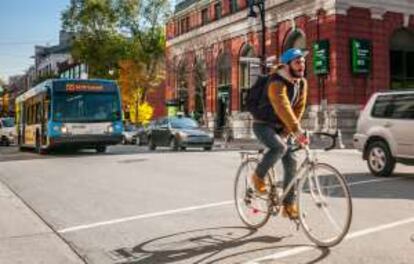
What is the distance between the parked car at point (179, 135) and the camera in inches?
1037

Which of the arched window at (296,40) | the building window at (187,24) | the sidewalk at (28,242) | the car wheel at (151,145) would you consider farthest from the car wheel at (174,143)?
the building window at (187,24)

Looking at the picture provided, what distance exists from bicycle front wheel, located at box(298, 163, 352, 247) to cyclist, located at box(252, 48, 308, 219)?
189mm

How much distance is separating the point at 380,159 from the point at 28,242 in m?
8.48

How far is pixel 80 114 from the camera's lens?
2394 centimetres

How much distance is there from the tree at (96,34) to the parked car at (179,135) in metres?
31.4

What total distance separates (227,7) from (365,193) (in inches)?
1660

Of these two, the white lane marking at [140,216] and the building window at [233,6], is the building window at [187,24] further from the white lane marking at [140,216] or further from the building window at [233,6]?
the white lane marking at [140,216]

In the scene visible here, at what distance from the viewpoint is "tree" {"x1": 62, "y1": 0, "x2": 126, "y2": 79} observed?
191 feet

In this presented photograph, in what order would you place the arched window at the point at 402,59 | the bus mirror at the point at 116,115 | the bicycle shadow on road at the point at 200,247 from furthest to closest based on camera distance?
the arched window at the point at 402,59 < the bus mirror at the point at 116,115 < the bicycle shadow on road at the point at 200,247

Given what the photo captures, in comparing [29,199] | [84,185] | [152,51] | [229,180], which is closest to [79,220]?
[29,199]

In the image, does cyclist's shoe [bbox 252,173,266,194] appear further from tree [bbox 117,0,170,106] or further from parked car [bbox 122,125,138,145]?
tree [bbox 117,0,170,106]

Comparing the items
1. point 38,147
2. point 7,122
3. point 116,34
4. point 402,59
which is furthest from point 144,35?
point 38,147

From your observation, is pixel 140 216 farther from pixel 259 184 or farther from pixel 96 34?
pixel 96 34

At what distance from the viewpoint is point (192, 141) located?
26.3m
